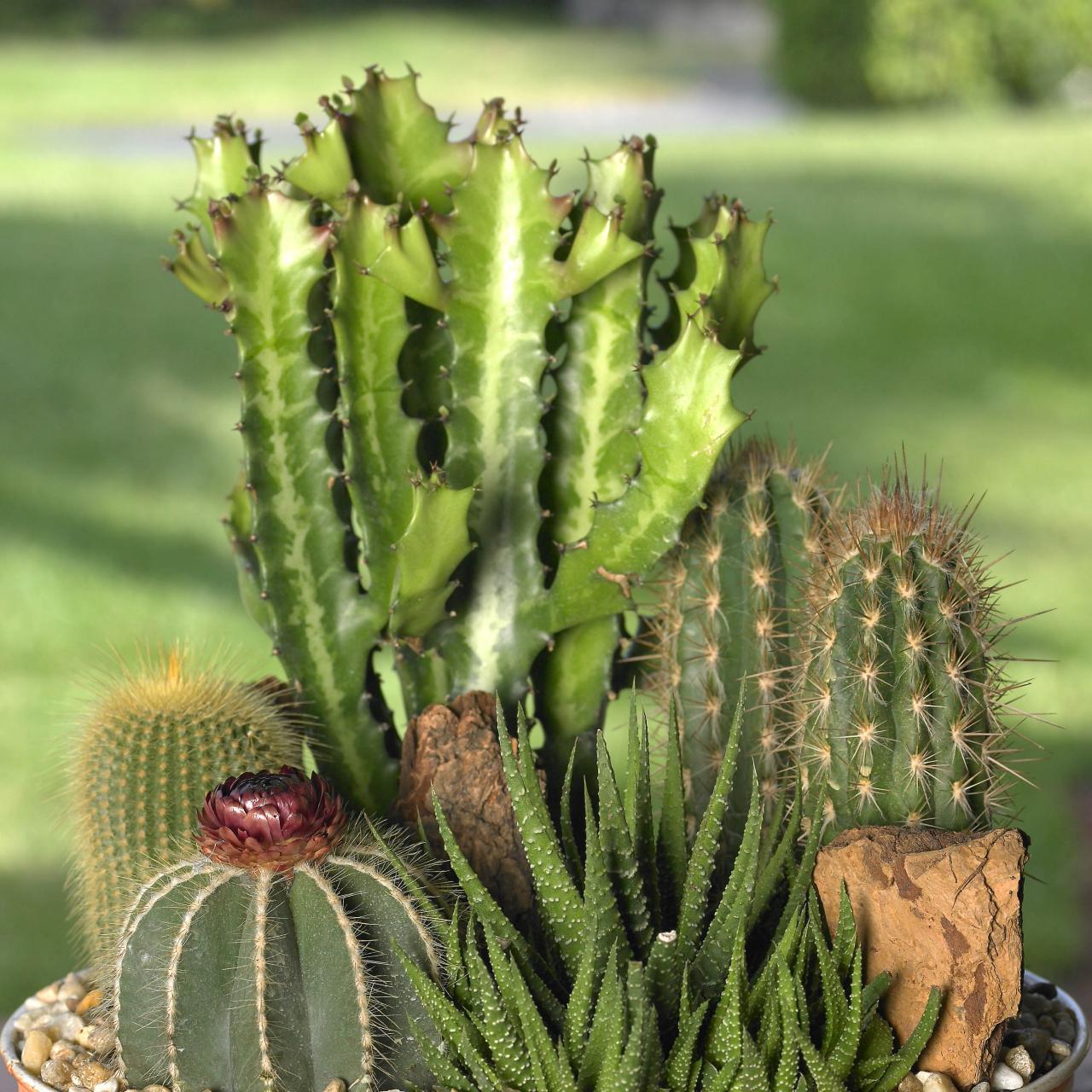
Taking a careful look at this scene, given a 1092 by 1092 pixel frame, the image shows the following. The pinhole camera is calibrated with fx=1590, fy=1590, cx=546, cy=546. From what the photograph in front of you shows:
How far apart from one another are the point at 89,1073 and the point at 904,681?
2.99 feet

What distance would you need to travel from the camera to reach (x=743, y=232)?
1.90 metres

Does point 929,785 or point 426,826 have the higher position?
point 929,785

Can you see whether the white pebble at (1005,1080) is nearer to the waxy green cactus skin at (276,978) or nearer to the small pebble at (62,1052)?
the waxy green cactus skin at (276,978)

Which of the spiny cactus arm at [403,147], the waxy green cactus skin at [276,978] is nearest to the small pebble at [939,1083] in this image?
the waxy green cactus skin at [276,978]

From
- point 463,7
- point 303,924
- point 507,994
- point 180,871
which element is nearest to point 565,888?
point 507,994

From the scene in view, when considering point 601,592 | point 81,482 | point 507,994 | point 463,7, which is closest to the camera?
point 507,994

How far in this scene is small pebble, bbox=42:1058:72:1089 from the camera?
1625 mm

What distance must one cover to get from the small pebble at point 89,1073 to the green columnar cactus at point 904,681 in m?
0.79

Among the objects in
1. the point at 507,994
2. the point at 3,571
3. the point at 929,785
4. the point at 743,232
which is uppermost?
the point at 743,232

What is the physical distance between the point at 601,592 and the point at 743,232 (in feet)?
1.52

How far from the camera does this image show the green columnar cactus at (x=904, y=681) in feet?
5.18

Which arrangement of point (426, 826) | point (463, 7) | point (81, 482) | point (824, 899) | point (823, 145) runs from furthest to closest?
point (463, 7), point (823, 145), point (81, 482), point (426, 826), point (824, 899)

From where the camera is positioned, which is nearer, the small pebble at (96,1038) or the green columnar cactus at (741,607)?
the small pebble at (96,1038)

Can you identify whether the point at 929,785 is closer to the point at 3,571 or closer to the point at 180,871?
the point at 180,871
